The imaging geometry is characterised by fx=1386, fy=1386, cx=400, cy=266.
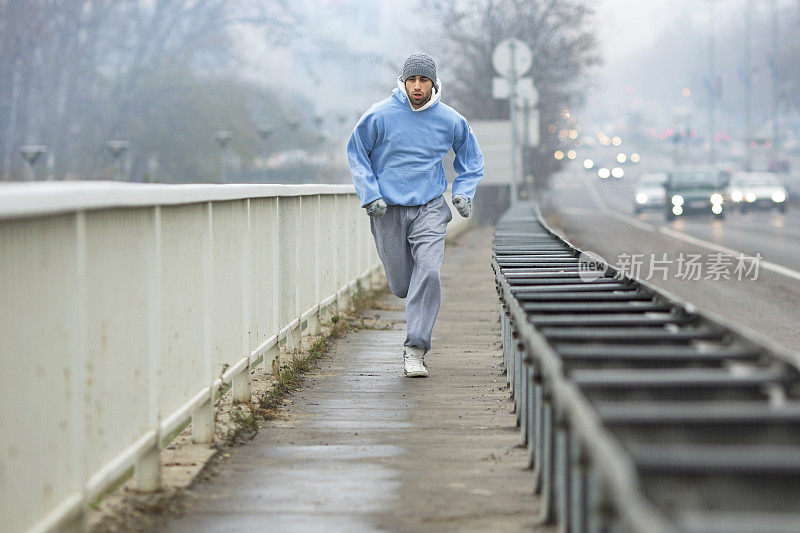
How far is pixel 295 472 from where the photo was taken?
508 centimetres

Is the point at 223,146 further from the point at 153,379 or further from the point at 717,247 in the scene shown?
the point at 153,379

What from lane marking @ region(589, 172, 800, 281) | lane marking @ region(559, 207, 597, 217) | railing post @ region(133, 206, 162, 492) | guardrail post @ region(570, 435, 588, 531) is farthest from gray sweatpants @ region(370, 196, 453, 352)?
lane marking @ region(559, 207, 597, 217)

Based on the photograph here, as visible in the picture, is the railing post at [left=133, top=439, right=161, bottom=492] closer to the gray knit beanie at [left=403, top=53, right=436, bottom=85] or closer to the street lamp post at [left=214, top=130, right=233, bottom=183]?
the gray knit beanie at [left=403, top=53, right=436, bottom=85]

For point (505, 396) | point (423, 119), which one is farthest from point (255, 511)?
point (423, 119)

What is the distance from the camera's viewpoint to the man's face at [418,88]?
7.82 metres

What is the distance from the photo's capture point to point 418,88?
25.7ft

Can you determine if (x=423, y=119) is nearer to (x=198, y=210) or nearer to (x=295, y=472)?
(x=198, y=210)

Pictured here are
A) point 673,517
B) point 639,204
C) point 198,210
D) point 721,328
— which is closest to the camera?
point 673,517

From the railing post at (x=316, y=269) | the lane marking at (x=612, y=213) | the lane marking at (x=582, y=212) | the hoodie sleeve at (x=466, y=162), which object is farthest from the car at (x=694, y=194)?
the hoodie sleeve at (x=466, y=162)

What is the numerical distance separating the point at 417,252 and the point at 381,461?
282 centimetres

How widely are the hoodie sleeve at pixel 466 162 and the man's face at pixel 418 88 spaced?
1.25 feet

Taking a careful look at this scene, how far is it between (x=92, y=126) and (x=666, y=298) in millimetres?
62730

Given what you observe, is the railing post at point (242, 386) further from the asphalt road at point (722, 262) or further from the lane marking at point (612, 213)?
the lane marking at point (612, 213)

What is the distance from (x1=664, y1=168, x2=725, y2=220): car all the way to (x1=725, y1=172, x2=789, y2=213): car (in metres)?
7.43
